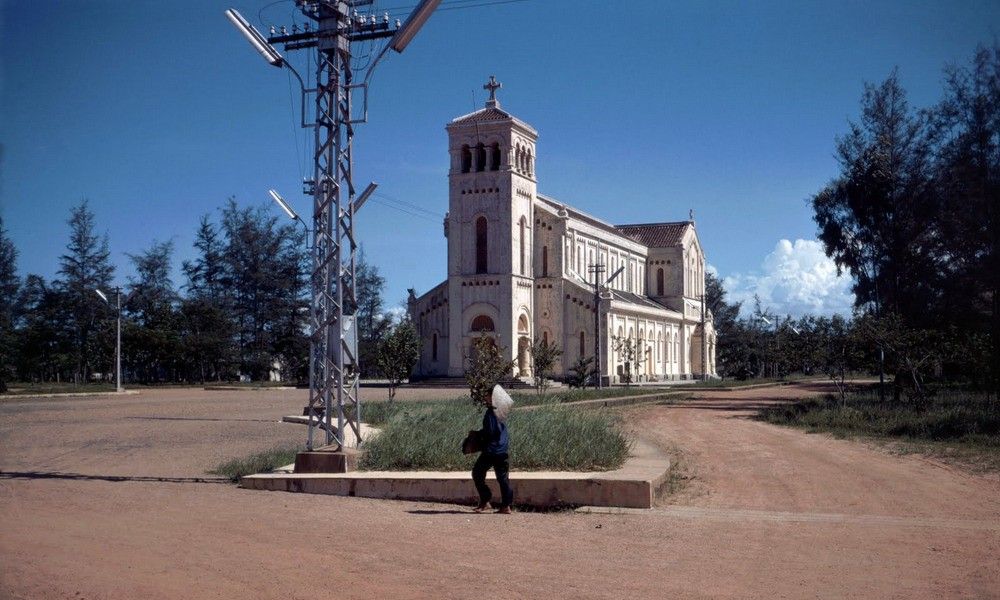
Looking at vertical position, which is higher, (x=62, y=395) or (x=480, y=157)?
(x=480, y=157)

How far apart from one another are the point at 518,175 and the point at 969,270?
104 ft

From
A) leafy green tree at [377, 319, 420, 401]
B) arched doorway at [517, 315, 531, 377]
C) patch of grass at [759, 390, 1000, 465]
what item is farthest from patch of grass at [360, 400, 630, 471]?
arched doorway at [517, 315, 531, 377]

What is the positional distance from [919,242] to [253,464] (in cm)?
3439

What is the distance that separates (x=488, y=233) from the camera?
61344mm

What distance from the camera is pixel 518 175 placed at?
201ft

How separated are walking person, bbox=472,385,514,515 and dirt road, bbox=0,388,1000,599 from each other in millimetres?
391

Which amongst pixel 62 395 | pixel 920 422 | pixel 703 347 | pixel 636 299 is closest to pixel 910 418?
pixel 920 422

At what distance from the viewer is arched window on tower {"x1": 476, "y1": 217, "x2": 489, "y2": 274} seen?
6144cm

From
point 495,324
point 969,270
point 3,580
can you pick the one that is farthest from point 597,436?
point 495,324

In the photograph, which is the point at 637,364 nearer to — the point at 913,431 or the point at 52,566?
the point at 913,431

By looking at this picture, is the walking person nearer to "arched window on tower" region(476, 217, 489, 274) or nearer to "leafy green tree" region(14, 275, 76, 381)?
"arched window on tower" region(476, 217, 489, 274)

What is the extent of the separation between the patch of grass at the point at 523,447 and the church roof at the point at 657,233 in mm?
63925

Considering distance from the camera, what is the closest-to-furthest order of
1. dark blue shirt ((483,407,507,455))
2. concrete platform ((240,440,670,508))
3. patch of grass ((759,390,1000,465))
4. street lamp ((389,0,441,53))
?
1. dark blue shirt ((483,407,507,455))
2. concrete platform ((240,440,670,508))
3. street lamp ((389,0,441,53))
4. patch of grass ((759,390,1000,465))

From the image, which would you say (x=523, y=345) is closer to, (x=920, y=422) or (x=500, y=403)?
(x=920, y=422)
